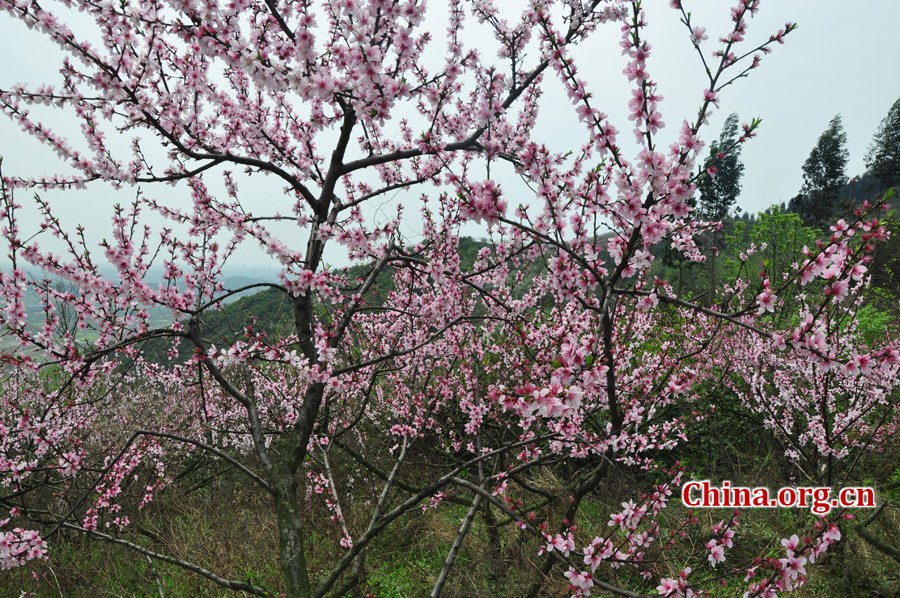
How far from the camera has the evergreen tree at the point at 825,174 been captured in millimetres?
38812

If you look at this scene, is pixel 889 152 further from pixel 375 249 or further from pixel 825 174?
pixel 375 249

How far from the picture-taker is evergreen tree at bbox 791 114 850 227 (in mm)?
38812

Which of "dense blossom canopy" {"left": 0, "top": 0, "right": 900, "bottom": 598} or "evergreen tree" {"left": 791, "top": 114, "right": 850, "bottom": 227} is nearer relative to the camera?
"dense blossom canopy" {"left": 0, "top": 0, "right": 900, "bottom": 598}

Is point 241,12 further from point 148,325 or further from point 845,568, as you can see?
point 845,568

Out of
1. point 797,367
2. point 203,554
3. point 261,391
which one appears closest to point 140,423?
point 261,391

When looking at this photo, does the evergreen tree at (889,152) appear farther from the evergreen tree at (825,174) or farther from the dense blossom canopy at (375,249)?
the dense blossom canopy at (375,249)

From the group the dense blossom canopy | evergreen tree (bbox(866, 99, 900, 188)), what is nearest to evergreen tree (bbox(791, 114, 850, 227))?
evergreen tree (bbox(866, 99, 900, 188))

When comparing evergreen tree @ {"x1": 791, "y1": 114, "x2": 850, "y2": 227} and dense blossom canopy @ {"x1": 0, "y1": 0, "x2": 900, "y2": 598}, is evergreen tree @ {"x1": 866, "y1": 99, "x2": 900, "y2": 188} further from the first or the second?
dense blossom canopy @ {"x1": 0, "y1": 0, "x2": 900, "y2": 598}

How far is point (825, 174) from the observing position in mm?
40031

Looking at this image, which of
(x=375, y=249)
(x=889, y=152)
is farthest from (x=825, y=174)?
(x=375, y=249)

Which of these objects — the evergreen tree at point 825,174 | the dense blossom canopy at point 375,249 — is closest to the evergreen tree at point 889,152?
the evergreen tree at point 825,174

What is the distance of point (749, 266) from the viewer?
22875 millimetres

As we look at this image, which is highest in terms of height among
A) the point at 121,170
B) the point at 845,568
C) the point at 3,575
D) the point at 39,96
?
the point at 39,96

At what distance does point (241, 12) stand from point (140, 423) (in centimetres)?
991
